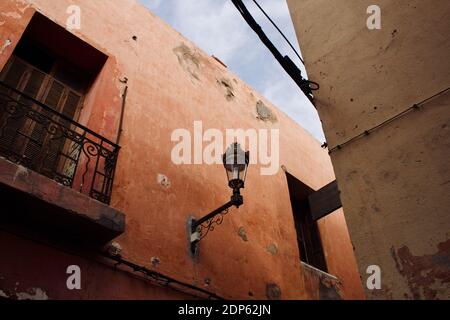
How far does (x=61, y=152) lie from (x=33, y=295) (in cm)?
178

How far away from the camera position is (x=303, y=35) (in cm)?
512

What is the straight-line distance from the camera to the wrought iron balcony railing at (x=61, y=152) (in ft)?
14.3

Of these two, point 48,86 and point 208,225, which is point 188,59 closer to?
point 48,86

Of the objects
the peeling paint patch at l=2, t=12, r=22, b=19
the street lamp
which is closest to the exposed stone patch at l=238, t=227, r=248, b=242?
the street lamp

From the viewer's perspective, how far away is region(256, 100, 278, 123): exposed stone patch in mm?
8609

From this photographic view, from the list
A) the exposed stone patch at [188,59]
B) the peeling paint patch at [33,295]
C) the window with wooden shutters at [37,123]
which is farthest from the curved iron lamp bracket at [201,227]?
the exposed stone patch at [188,59]

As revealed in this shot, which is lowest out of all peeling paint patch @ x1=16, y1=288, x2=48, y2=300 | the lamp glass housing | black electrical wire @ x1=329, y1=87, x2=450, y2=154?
peeling paint patch @ x1=16, y1=288, x2=48, y2=300

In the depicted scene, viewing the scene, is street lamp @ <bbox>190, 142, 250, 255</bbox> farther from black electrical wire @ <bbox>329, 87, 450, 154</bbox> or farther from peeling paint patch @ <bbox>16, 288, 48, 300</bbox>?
peeling paint patch @ <bbox>16, 288, 48, 300</bbox>

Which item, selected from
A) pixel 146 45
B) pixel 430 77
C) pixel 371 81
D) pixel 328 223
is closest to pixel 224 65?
pixel 146 45

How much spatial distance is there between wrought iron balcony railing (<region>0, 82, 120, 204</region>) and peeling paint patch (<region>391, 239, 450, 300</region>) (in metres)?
3.07

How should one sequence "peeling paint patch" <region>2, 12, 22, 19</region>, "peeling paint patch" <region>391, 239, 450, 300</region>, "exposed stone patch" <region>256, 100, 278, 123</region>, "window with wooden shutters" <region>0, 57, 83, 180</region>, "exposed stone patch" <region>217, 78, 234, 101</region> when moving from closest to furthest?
1. "peeling paint patch" <region>391, 239, 450, 300</region>
2. "window with wooden shutters" <region>0, 57, 83, 180</region>
3. "peeling paint patch" <region>2, 12, 22, 19</region>
4. "exposed stone patch" <region>217, 78, 234, 101</region>
5. "exposed stone patch" <region>256, 100, 278, 123</region>

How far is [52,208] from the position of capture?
12.1 ft

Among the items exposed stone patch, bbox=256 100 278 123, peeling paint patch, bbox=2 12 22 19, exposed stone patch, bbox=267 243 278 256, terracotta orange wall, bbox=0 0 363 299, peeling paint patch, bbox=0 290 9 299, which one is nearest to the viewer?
peeling paint patch, bbox=0 290 9 299
